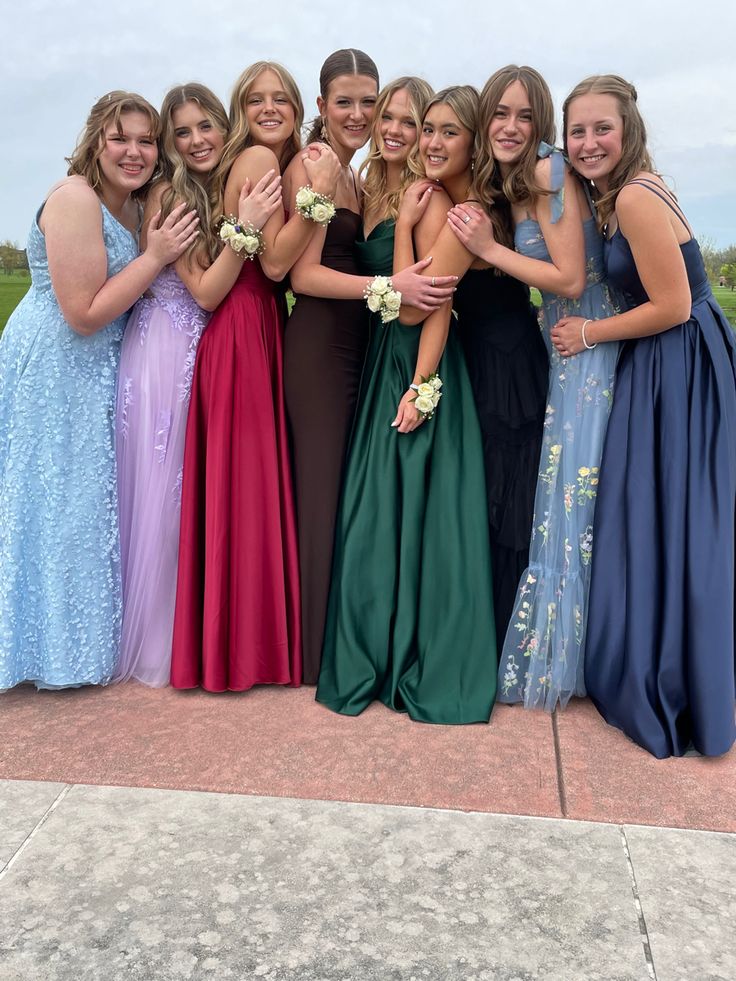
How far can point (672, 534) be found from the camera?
135 inches

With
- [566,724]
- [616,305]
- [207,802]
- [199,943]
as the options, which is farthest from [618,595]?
[199,943]

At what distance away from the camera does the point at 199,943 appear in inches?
92.5

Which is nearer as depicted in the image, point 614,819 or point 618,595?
point 614,819

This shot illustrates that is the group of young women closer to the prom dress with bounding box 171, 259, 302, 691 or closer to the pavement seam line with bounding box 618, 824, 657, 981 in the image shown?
the prom dress with bounding box 171, 259, 302, 691

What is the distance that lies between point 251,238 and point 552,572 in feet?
5.89

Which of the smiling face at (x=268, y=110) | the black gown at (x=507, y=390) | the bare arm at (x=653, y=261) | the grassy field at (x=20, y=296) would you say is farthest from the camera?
the grassy field at (x=20, y=296)

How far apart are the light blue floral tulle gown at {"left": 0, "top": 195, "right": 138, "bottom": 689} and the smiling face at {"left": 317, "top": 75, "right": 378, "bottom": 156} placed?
3.20ft

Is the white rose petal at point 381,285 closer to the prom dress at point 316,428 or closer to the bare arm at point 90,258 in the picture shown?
the prom dress at point 316,428

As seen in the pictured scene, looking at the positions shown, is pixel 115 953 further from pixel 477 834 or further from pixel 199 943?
pixel 477 834

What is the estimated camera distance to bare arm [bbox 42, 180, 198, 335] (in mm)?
3609

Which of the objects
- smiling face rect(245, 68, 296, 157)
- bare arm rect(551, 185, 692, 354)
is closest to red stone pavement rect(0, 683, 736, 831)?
bare arm rect(551, 185, 692, 354)

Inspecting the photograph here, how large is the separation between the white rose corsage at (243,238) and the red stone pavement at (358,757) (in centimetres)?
181

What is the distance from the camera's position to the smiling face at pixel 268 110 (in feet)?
12.3

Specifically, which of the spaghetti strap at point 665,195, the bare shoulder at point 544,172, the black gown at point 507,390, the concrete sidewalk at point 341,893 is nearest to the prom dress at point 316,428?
the black gown at point 507,390
